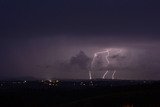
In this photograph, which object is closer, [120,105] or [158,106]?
[158,106]

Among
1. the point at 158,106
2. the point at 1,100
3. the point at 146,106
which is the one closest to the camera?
the point at 158,106

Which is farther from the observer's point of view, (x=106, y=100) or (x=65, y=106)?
(x=106, y=100)

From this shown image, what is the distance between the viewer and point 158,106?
78.8m

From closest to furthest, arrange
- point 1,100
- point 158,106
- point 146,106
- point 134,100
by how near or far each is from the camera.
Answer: point 158,106
point 146,106
point 134,100
point 1,100

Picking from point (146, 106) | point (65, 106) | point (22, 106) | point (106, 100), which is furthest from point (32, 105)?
point (146, 106)

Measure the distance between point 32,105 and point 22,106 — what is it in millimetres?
2377

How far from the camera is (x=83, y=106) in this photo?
86.1 m

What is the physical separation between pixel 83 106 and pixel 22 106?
14.2m

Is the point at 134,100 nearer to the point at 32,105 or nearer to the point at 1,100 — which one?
the point at 32,105

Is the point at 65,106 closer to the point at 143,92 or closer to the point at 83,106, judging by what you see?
the point at 83,106

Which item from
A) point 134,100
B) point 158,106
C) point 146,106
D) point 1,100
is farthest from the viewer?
point 1,100

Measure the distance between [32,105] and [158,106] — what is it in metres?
28.3

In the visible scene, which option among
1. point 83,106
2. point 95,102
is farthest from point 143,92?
point 83,106

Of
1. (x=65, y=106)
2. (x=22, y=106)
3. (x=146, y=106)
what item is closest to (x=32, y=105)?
(x=22, y=106)
